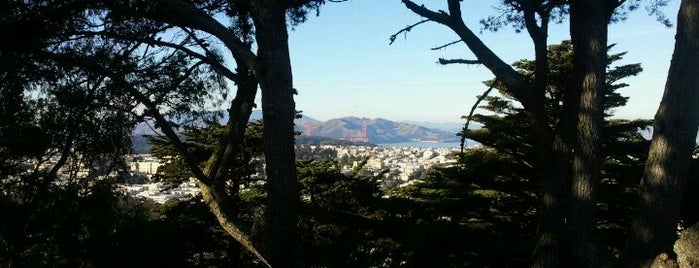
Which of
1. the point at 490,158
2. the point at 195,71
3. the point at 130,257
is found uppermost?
the point at 195,71

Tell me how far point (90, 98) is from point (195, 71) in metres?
1.25

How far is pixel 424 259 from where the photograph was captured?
7758 mm

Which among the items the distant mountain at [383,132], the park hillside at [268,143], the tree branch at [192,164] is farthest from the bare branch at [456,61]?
the distant mountain at [383,132]

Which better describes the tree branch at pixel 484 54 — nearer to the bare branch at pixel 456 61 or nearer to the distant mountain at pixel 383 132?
the bare branch at pixel 456 61

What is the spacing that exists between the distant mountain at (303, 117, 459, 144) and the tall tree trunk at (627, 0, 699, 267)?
12541cm

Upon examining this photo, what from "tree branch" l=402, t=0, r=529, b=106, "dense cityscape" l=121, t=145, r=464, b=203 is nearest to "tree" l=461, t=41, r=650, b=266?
"dense cityscape" l=121, t=145, r=464, b=203

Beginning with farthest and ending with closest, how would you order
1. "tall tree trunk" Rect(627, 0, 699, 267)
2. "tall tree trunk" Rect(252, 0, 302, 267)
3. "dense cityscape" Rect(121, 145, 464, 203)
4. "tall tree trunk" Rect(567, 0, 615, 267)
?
"dense cityscape" Rect(121, 145, 464, 203), "tall tree trunk" Rect(567, 0, 615, 267), "tall tree trunk" Rect(252, 0, 302, 267), "tall tree trunk" Rect(627, 0, 699, 267)

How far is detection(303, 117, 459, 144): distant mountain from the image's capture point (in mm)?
138250

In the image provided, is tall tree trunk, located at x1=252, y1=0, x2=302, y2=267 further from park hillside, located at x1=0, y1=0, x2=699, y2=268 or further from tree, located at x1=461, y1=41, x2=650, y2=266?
tree, located at x1=461, y1=41, x2=650, y2=266

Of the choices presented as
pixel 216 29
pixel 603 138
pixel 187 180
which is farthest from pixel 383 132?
pixel 216 29

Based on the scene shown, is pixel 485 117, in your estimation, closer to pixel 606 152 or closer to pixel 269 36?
pixel 606 152

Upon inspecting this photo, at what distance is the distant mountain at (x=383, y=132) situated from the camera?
138 m

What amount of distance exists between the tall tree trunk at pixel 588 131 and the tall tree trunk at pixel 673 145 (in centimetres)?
39

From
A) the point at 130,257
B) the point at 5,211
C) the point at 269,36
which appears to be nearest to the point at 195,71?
the point at 269,36
